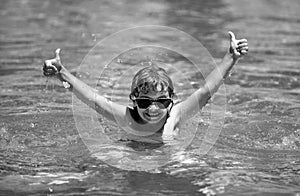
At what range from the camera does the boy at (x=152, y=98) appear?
5.30 m

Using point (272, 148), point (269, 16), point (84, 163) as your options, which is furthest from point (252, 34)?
point (84, 163)

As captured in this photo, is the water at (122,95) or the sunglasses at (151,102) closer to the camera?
the water at (122,95)

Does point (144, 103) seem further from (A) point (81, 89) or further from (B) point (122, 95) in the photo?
(B) point (122, 95)

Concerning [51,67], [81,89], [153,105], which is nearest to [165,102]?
[153,105]

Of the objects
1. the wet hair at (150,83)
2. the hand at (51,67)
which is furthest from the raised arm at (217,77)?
the hand at (51,67)

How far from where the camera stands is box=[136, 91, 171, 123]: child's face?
17.4 feet

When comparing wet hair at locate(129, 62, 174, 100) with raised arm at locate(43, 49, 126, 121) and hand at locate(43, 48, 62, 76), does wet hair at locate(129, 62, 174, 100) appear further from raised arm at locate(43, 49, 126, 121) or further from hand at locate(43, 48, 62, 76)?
hand at locate(43, 48, 62, 76)

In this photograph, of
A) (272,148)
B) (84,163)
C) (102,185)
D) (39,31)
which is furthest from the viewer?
→ (39,31)

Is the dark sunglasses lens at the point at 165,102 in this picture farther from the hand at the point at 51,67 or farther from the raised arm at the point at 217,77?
the hand at the point at 51,67

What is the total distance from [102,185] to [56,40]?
648cm

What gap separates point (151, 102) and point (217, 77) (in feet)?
2.22

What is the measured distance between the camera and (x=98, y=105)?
18.3 feet

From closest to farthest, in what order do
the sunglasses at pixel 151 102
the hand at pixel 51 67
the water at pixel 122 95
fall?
the water at pixel 122 95, the hand at pixel 51 67, the sunglasses at pixel 151 102

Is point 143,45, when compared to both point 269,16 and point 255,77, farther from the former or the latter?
point 269,16
